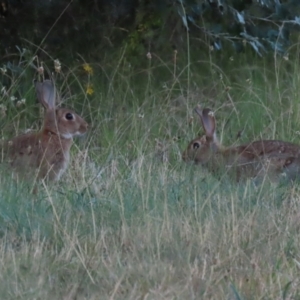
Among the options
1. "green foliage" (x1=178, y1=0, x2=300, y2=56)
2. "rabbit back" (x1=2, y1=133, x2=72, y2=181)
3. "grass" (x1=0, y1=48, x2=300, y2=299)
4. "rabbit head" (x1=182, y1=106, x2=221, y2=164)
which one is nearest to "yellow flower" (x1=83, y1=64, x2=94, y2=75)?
"grass" (x1=0, y1=48, x2=300, y2=299)

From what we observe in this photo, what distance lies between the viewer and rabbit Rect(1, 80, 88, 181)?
652 centimetres

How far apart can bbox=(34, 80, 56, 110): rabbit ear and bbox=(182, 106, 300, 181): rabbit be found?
3.36ft

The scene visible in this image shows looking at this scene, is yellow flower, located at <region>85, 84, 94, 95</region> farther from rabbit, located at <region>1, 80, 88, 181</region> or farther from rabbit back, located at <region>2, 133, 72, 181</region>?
rabbit back, located at <region>2, 133, 72, 181</region>

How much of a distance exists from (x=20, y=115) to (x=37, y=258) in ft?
13.4

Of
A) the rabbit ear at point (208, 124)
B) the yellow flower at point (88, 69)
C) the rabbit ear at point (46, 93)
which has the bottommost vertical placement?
the yellow flower at point (88, 69)

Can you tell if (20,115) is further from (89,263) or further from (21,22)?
(89,263)

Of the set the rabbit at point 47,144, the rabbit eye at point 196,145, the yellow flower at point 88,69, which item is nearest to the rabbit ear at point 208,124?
the rabbit eye at point 196,145

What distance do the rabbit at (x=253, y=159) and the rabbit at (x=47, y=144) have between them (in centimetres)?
85

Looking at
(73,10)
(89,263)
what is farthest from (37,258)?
(73,10)

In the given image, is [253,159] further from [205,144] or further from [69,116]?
[69,116]

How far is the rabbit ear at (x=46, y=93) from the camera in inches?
280

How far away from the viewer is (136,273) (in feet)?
13.0

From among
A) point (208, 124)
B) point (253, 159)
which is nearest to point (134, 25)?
point (208, 124)

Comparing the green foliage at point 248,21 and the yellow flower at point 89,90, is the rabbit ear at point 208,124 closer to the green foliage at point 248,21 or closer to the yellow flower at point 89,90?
the green foliage at point 248,21
